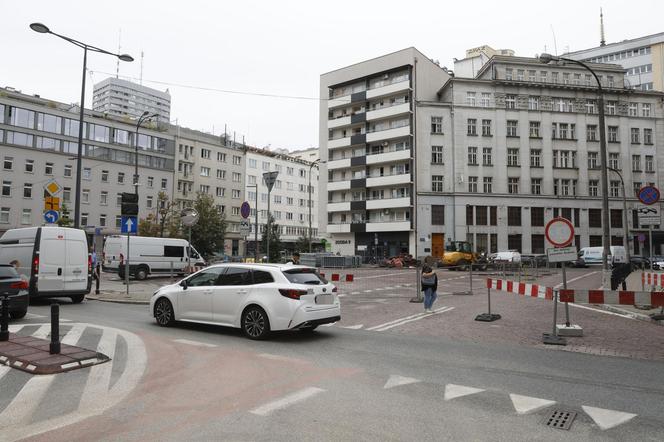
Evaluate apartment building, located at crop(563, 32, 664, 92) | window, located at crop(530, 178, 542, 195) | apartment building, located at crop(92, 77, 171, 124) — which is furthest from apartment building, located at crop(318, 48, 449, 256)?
apartment building, located at crop(92, 77, 171, 124)

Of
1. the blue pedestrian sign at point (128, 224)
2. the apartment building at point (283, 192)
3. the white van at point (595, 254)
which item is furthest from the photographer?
the apartment building at point (283, 192)

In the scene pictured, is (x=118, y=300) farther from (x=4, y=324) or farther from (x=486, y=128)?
(x=486, y=128)

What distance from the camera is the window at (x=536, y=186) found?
55031 mm

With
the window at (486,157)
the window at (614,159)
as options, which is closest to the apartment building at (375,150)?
the window at (486,157)

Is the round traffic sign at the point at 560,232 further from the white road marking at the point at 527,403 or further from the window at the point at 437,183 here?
the window at the point at 437,183

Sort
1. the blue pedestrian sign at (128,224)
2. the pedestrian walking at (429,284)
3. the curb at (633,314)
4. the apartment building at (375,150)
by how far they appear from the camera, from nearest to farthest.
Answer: the curb at (633,314), the pedestrian walking at (429,284), the blue pedestrian sign at (128,224), the apartment building at (375,150)

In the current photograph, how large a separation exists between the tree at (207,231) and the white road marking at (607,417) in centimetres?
4560

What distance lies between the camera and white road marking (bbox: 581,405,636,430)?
4.66 metres

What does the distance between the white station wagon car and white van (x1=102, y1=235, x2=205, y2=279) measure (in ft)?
61.9

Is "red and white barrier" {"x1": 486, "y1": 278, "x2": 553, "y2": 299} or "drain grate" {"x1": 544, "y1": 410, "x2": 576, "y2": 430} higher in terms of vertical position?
"red and white barrier" {"x1": 486, "y1": 278, "x2": 553, "y2": 299}

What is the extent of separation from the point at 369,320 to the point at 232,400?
7.48 meters

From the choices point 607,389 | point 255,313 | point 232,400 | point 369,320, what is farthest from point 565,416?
point 369,320

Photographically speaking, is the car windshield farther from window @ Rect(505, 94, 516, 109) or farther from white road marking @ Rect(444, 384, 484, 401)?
window @ Rect(505, 94, 516, 109)

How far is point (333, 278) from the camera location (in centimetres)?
1573
